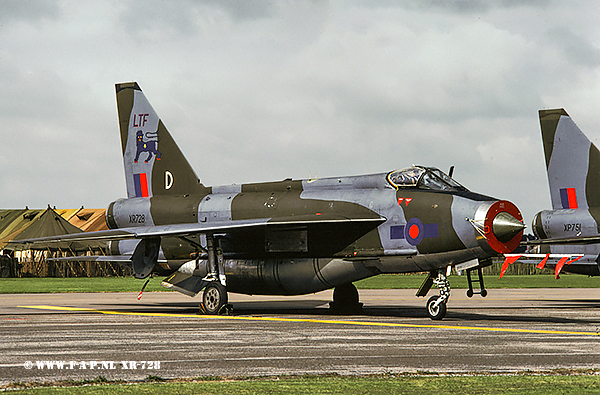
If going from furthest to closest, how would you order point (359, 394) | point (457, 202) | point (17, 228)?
point (17, 228)
point (457, 202)
point (359, 394)

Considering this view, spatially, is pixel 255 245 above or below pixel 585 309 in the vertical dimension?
above

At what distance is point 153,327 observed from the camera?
1383 cm

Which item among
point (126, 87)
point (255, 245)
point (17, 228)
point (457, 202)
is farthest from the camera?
point (17, 228)

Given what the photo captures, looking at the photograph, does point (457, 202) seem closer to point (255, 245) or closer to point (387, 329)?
point (387, 329)

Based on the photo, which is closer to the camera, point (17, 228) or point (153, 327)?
point (153, 327)

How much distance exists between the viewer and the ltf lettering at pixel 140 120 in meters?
22.0

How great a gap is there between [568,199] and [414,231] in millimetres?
8607

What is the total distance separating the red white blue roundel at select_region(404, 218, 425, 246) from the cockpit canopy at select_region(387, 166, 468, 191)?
37.7 inches

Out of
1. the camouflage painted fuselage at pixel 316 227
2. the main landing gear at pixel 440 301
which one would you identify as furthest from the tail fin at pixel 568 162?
the main landing gear at pixel 440 301

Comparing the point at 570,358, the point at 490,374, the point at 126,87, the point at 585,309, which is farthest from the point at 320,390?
the point at 126,87

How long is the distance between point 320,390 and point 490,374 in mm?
2039

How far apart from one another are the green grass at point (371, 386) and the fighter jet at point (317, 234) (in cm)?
809

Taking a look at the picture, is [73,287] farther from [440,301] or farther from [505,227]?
[505,227]

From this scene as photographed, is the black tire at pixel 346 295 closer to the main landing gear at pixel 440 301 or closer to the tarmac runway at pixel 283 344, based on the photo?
the tarmac runway at pixel 283 344
